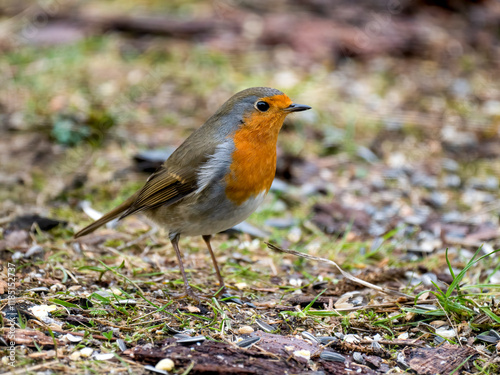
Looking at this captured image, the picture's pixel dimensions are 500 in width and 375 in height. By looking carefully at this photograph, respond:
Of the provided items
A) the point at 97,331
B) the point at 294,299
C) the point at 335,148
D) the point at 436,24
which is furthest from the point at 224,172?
the point at 436,24

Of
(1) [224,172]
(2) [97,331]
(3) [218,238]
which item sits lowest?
(3) [218,238]

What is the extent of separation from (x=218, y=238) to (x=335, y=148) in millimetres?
1981

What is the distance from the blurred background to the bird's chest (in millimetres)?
1051

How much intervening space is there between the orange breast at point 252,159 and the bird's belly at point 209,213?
0.14 ft

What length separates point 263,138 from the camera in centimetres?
371

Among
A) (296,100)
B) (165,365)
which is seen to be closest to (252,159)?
(165,365)

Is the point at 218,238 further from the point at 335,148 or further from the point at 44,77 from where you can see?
the point at 44,77

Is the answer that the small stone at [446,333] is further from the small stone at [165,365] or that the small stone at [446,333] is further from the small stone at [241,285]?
the small stone at [165,365]

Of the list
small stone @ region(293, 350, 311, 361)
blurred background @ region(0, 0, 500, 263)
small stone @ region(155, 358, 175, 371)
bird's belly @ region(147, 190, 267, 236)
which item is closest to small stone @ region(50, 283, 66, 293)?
blurred background @ region(0, 0, 500, 263)

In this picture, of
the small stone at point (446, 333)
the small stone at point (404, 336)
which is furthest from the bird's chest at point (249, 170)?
the small stone at point (446, 333)

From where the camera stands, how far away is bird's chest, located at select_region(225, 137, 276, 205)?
11.6ft

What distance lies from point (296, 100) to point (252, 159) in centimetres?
318

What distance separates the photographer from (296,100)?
6645 millimetres

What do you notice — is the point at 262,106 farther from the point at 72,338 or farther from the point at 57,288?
the point at 72,338
